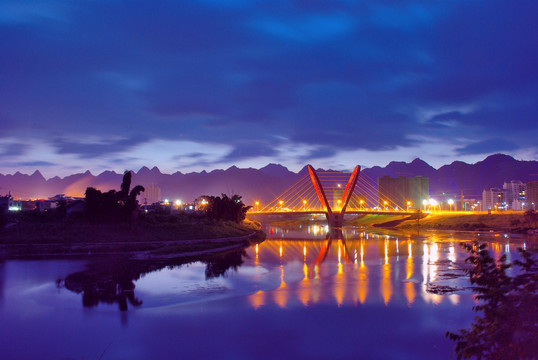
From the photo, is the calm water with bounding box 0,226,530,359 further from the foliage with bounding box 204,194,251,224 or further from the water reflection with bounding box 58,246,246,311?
the foliage with bounding box 204,194,251,224

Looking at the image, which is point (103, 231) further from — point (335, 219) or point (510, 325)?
point (335, 219)

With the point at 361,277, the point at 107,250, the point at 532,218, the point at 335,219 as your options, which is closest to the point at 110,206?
the point at 107,250

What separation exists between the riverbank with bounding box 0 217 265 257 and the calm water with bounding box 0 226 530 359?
18.9ft

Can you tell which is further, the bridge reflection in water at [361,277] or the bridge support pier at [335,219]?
the bridge support pier at [335,219]

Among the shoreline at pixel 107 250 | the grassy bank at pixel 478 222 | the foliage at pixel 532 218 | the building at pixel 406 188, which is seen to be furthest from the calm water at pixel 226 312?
the building at pixel 406 188

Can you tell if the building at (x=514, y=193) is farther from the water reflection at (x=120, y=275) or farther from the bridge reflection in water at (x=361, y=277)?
the water reflection at (x=120, y=275)

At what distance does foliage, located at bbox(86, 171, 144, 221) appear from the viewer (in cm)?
3672

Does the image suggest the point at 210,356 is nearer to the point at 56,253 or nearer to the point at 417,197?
the point at 56,253

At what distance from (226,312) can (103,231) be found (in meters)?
23.7

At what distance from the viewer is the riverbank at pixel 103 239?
30811 millimetres

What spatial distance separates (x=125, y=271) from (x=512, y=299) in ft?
69.4

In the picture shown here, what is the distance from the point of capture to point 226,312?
14.5 meters

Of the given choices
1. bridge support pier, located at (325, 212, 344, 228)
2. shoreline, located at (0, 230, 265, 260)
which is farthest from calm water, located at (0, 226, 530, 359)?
bridge support pier, located at (325, 212, 344, 228)

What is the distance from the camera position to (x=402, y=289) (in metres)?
18.3
